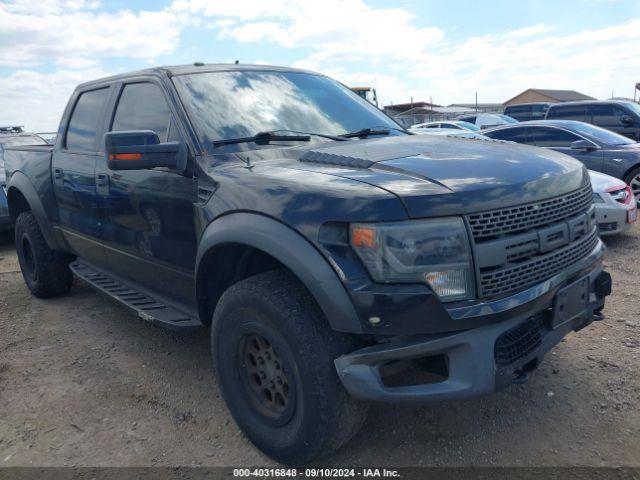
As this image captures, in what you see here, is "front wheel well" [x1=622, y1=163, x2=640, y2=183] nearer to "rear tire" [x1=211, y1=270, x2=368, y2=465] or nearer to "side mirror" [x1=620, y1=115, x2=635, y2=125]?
"side mirror" [x1=620, y1=115, x2=635, y2=125]

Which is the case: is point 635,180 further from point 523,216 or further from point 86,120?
point 86,120

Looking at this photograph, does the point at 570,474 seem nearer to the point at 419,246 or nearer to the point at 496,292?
the point at 496,292

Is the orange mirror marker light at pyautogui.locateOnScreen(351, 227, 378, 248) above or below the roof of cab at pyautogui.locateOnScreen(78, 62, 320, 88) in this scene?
below

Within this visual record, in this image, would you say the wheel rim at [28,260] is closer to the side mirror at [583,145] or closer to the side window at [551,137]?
the side mirror at [583,145]

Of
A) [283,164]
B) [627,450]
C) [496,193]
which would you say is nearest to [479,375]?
[496,193]

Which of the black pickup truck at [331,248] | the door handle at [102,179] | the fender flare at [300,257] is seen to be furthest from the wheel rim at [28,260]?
the fender flare at [300,257]

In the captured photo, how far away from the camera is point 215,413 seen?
3.10m

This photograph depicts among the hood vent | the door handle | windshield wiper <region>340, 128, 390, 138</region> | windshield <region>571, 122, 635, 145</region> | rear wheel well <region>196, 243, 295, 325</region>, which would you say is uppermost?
windshield wiper <region>340, 128, 390, 138</region>

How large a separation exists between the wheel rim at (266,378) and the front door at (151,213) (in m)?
0.67

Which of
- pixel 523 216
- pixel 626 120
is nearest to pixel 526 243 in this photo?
pixel 523 216

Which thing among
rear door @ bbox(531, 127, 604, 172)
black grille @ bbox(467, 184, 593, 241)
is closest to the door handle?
black grille @ bbox(467, 184, 593, 241)

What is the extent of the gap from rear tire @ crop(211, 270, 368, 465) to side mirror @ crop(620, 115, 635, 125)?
11529 millimetres

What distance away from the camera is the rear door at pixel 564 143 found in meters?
8.39

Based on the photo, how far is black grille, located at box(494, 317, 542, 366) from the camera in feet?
7.20
